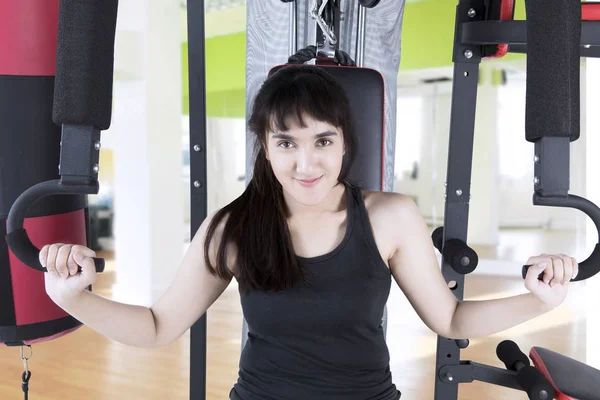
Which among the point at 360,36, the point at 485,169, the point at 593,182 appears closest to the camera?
the point at 360,36

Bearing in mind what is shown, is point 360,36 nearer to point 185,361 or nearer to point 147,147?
point 185,361

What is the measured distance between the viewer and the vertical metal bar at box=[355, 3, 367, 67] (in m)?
1.63

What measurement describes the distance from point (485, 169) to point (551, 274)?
7.06 meters

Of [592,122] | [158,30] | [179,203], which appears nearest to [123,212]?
[179,203]

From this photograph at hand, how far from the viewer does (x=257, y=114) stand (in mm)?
1390

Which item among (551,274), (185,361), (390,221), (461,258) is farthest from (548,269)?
(185,361)

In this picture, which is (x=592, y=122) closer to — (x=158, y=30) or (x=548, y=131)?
(x=548, y=131)

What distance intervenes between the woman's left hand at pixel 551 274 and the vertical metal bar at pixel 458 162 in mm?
291

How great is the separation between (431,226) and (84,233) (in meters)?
7.89

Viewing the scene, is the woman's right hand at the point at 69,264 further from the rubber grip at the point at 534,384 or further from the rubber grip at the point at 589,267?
the rubber grip at the point at 534,384

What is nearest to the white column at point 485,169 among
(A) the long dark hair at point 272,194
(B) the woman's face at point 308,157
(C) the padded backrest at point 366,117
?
(C) the padded backrest at point 366,117

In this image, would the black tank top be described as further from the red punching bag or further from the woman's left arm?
the red punching bag

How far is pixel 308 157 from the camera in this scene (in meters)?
1.31

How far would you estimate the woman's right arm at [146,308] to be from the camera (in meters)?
1.24
